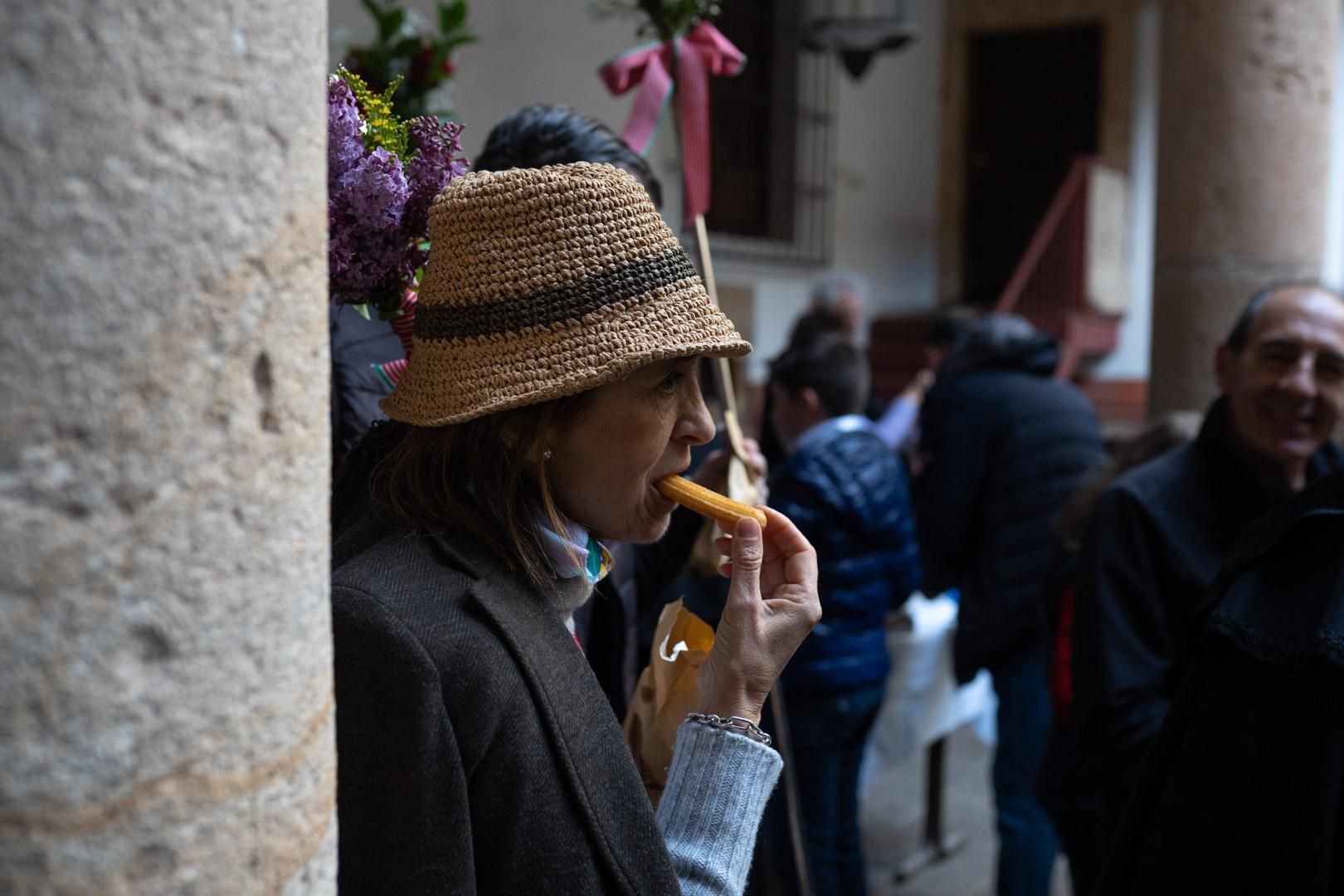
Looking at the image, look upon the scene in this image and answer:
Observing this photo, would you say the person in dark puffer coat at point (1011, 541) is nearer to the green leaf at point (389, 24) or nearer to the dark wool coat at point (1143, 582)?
the dark wool coat at point (1143, 582)

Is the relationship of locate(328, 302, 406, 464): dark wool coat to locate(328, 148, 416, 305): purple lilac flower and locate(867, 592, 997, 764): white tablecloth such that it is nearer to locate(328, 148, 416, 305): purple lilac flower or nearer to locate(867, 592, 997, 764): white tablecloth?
locate(328, 148, 416, 305): purple lilac flower

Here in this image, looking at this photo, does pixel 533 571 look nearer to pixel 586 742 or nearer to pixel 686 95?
pixel 586 742

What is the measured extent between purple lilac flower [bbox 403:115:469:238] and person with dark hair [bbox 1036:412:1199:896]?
1.73 metres

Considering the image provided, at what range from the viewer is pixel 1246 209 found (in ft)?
13.9

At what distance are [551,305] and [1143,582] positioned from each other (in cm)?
159

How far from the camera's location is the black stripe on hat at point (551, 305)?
4.17ft

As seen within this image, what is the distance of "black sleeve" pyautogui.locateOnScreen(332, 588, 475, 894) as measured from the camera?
1.14 m

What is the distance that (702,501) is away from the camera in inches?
55.8

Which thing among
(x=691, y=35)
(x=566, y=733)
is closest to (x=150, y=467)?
(x=566, y=733)

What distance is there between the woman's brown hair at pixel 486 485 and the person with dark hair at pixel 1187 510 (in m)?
1.42

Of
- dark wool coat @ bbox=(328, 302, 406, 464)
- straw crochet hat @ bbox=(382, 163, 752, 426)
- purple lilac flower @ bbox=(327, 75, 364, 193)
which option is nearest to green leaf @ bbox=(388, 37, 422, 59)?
dark wool coat @ bbox=(328, 302, 406, 464)

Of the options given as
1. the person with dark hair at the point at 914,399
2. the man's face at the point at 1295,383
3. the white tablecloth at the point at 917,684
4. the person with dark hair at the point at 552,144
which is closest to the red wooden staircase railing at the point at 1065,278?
the person with dark hair at the point at 914,399

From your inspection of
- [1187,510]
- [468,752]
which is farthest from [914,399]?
[468,752]

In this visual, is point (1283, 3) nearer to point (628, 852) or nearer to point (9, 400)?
point (628, 852)
